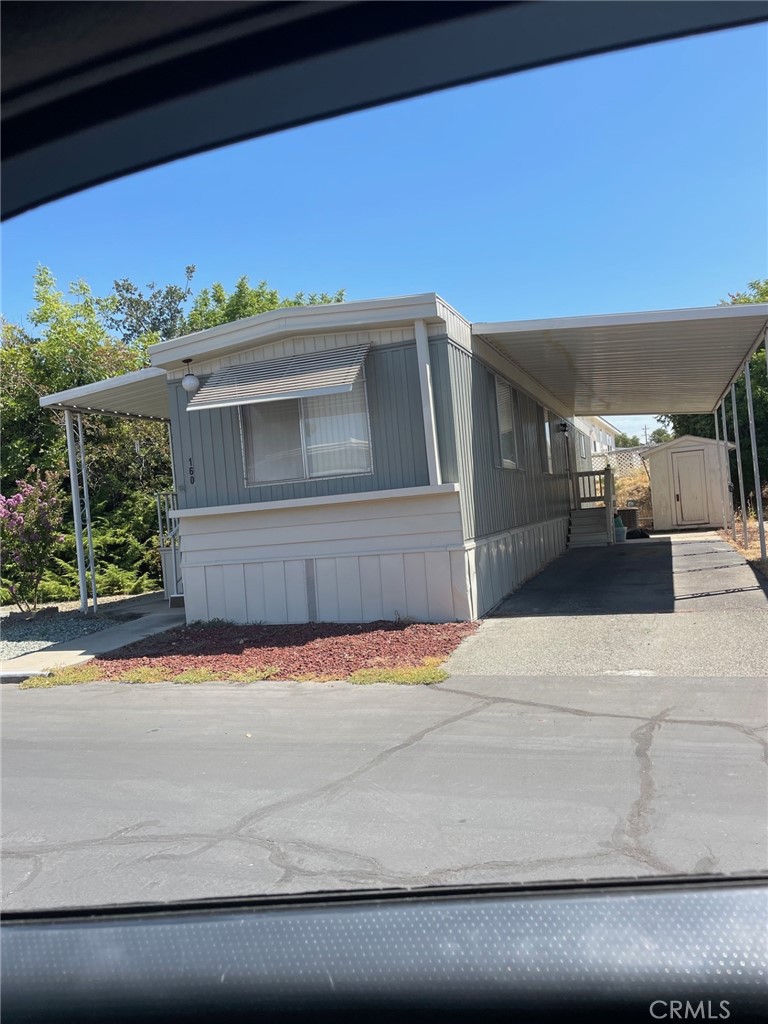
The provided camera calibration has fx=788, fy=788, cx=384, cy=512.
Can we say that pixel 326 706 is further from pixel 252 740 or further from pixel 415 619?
pixel 415 619

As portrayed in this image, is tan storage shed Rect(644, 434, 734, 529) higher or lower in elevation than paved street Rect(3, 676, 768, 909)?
higher

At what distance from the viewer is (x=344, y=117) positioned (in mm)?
1761

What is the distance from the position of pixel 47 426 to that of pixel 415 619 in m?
12.6

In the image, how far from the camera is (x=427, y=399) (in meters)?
9.95

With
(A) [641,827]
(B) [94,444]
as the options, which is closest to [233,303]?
(B) [94,444]

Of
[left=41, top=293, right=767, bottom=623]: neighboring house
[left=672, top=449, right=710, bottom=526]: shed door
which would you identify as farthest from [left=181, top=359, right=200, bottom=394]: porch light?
[left=672, top=449, right=710, bottom=526]: shed door

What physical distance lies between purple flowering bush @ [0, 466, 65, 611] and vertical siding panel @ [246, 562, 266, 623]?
16.2ft

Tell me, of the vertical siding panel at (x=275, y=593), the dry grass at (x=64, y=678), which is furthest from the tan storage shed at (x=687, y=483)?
the dry grass at (x=64, y=678)

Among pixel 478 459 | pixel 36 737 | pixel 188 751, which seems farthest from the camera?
pixel 478 459

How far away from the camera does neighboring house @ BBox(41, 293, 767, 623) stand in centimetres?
1012

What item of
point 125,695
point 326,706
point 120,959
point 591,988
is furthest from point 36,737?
point 591,988

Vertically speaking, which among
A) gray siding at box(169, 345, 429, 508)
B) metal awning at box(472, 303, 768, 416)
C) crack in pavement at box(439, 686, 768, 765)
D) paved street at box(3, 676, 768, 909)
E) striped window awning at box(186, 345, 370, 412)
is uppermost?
metal awning at box(472, 303, 768, 416)

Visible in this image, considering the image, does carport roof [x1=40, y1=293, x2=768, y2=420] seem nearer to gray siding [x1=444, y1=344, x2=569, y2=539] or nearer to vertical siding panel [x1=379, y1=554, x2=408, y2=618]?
gray siding [x1=444, y1=344, x2=569, y2=539]

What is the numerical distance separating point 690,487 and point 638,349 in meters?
11.2
